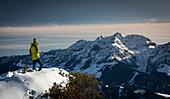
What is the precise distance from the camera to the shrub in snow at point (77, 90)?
16.9 m

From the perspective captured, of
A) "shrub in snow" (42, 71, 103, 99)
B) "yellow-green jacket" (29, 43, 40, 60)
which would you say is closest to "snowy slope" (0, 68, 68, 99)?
"shrub in snow" (42, 71, 103, 99)

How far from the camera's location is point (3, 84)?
16359mm

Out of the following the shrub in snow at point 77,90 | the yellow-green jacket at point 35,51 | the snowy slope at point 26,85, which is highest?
the yellow-green jacket at point 35,51

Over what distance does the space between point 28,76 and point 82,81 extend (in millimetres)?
6249

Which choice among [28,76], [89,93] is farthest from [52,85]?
[89,93]

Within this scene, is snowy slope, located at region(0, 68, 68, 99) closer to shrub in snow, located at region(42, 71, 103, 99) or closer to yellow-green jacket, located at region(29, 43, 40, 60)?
shrub in snow, located at region(42, 71, 103, 99)

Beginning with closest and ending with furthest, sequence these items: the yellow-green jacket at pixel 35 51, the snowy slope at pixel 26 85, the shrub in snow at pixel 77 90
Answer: the snowy slope at pixel 26 85, the shrub in snow at pixel 77 90, the yellow-green jacket at pixel 35 51

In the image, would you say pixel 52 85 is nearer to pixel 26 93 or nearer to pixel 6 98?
pixel 26 93

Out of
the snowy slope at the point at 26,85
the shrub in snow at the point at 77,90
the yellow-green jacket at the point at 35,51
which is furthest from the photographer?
the yellow-green jacket at the point at 35,51

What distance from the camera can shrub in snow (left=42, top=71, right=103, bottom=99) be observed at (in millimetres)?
16859

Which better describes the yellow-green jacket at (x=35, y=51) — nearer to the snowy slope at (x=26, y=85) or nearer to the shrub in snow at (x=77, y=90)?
the snowy slope at (x=26, y=85)

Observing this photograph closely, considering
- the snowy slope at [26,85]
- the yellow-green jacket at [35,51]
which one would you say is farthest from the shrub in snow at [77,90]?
the yellow-green jacket at [35,51]

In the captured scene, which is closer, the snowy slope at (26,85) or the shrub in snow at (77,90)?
the snowy slope at (26,85)

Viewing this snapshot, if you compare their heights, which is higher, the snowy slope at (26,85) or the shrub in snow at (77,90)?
the snowy slope at (26,85)
